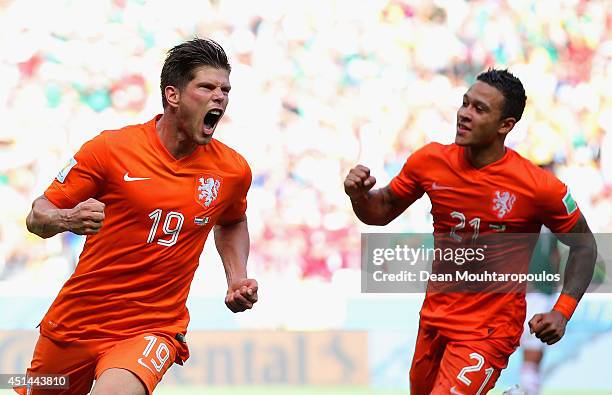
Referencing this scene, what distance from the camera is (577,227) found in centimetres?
518

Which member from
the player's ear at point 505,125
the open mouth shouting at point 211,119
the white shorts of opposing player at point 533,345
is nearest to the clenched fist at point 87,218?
the open mouth shouting at point 211,119

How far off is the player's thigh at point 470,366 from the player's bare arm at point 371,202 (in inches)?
27.2

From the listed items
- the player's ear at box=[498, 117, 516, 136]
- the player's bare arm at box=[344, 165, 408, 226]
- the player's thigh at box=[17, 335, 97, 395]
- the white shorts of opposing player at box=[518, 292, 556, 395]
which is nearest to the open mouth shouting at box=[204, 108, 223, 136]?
the player's bare arm at box=[344, 165, 408, 226]

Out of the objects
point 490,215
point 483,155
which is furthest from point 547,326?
point 483,155

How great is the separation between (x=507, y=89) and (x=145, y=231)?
72.9 inches

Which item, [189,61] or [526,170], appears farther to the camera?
[526,170]

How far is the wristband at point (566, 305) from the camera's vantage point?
5.08 metres

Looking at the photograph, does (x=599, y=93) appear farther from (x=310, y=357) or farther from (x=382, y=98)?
(x=310, y=357)

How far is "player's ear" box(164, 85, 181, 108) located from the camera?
15.2ft

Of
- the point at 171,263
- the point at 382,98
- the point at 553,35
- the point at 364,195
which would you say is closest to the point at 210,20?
the point at 382,98

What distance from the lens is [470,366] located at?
495 cm

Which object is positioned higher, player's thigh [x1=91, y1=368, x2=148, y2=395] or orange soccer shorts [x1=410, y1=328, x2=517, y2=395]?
player's thigh [x1=91, y1=368, x2=148, y2=395]

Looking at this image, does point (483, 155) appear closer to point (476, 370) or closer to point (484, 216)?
point (484, 216)

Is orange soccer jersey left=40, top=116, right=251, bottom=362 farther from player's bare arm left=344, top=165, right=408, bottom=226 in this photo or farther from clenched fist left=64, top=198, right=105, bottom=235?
player's bare arm left=344, top=165, right=408, bottom=226
